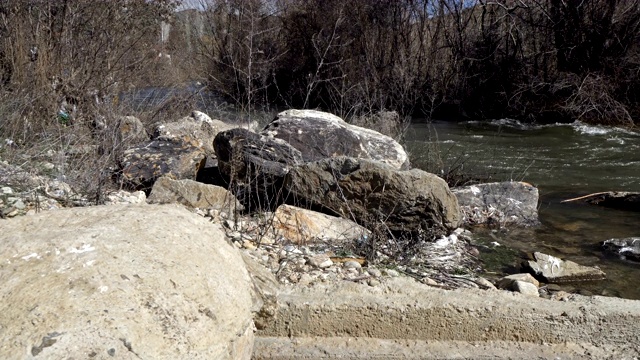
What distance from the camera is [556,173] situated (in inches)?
345

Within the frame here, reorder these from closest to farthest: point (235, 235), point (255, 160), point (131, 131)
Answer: point (235, 235)
point (255, 160)
point (131, 131)

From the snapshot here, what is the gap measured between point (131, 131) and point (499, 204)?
3720 mm

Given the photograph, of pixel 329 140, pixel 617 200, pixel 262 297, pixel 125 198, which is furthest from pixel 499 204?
pixel 262 297

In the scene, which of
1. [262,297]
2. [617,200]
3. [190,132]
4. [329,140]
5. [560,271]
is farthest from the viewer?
[617,200]

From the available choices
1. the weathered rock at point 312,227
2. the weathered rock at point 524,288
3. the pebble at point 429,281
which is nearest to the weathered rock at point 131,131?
the weathered rock at point 312,227

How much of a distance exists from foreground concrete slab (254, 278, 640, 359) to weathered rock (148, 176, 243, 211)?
5.94 ft

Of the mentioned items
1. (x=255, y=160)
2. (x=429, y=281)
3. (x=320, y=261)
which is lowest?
(x=429, y=281)

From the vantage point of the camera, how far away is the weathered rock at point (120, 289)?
1.70m

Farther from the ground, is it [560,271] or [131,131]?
[131,131]

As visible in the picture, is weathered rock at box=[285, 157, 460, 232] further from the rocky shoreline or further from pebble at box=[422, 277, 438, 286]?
pebble at box=[422, 277, 438, 286]

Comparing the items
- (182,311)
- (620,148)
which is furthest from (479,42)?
(182,311)

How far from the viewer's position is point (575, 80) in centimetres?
1409

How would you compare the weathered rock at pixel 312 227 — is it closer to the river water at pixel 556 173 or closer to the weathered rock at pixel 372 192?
the weathered rock at pixel 372 192

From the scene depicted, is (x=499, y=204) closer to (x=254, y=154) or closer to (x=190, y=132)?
(x=254, y=154)
